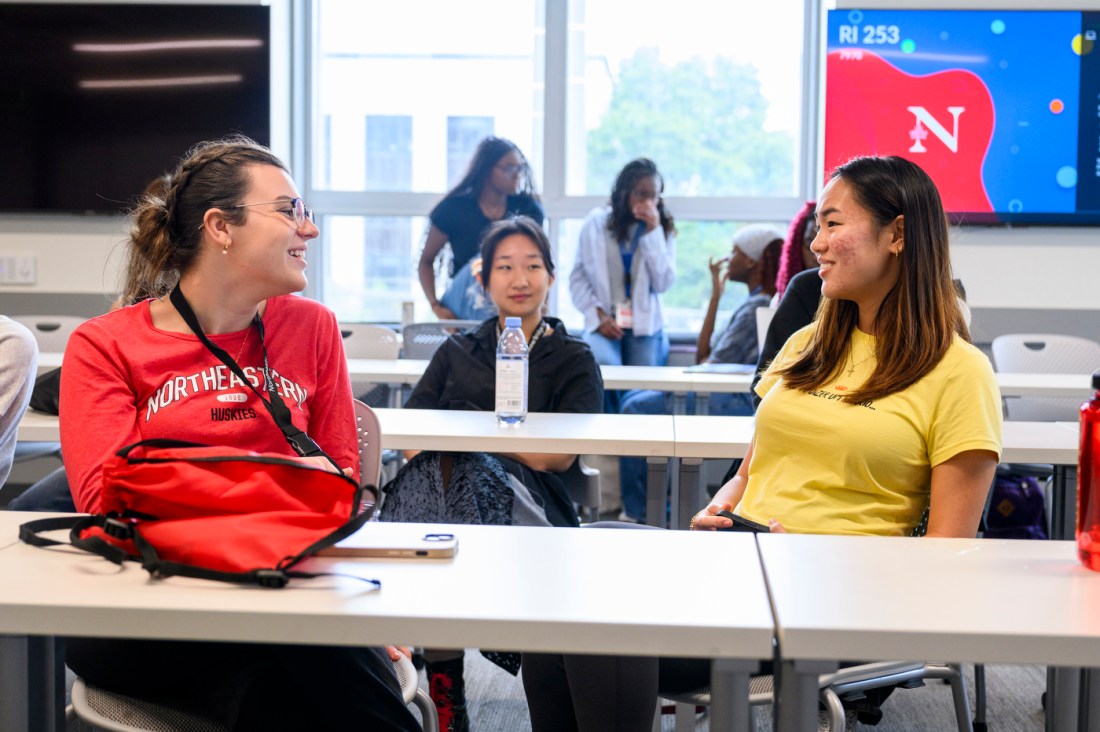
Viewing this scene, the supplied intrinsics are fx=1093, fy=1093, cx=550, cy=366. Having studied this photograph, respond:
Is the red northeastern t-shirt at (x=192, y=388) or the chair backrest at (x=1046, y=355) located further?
the chair backrest at (x=1046, y=355)

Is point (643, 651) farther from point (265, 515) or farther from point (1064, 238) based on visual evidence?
point (1064, 238)

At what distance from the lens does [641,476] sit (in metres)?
4.57

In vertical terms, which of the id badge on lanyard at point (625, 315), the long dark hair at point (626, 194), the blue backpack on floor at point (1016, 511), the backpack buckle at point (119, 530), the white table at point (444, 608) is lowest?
the blue backpack on floor at point (1016, 511)

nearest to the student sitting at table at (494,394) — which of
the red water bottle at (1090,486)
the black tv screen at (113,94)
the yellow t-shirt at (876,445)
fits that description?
the yellow t-shirt at (876,445)

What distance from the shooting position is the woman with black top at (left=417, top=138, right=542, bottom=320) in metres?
5.09

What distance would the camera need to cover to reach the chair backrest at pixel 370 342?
4.25 metres

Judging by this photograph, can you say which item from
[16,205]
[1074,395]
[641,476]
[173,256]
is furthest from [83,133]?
[1074,395]

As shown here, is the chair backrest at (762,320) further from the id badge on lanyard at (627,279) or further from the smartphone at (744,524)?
the smartphone at (744,524)

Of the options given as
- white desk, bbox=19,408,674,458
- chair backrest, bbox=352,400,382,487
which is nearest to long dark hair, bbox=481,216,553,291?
white desk, bbox=19,408,674,458

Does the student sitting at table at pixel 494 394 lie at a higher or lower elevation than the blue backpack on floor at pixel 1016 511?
higher

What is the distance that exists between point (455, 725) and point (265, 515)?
4.05 feet

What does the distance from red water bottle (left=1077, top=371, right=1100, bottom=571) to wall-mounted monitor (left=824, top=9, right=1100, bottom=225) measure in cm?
412

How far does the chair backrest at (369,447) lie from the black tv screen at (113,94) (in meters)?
3.85

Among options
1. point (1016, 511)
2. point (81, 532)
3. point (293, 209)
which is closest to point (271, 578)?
point (81, 532)
